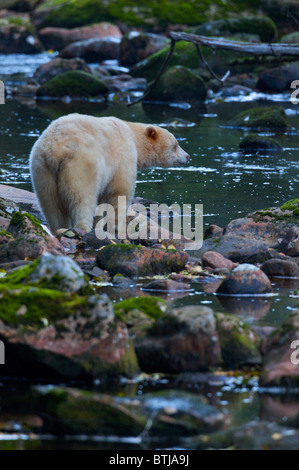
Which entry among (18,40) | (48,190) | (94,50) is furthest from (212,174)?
(18,40)

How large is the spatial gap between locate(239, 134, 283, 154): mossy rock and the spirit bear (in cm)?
574

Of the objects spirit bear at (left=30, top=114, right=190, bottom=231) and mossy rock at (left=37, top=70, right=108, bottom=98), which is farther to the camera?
mossy rock at (left=37, top=70, right=108, bottom=98)

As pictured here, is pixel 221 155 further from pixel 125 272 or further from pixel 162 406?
pixel 162 406

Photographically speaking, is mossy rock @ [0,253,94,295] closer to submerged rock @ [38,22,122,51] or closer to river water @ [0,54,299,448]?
river water @ [0,54,299,448]

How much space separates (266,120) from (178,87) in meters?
5.84

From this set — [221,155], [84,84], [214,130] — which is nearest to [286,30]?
[84,84]

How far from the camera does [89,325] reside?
399 centimetres

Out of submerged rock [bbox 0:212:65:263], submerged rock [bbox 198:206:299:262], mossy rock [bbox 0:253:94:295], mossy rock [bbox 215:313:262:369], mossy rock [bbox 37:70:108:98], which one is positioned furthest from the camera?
mossy rock [bbox 37:70:108:98]

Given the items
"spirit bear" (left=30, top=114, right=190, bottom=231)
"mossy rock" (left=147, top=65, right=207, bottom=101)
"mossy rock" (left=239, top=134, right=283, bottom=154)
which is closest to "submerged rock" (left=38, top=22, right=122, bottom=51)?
"mossy rock" (left=147, top=65, right=207, bottom=101)

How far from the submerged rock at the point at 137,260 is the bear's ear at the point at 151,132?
7.58 ft

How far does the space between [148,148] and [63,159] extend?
1.52 m

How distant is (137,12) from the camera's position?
36562 millimetres

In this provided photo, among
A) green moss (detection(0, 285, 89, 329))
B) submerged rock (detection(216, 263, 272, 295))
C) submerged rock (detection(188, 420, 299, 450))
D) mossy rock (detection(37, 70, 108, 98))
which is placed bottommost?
mossy rock (detection(37, 70, 108, 98))

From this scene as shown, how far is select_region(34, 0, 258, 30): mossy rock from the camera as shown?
3591 cm
